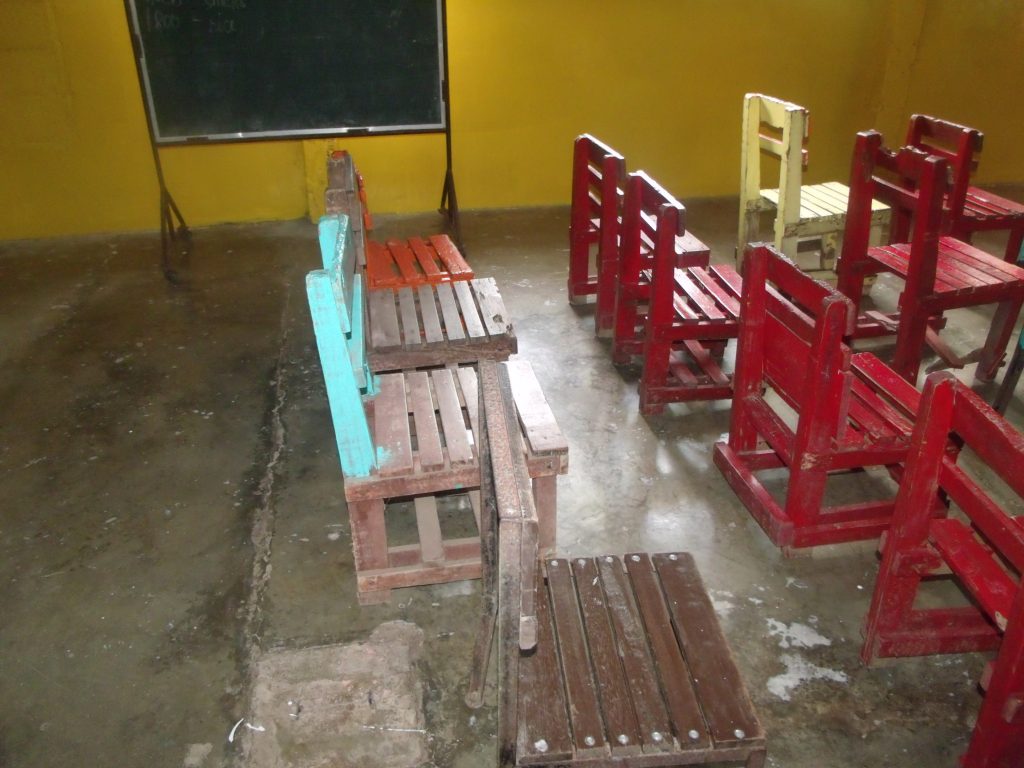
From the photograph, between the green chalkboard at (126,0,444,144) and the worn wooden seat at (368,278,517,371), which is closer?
the worn wooden seat at (368,278,517,371)

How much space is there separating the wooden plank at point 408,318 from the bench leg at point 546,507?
36.4 inches

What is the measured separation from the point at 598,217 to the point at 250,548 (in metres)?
2.98

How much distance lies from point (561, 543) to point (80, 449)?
237cm

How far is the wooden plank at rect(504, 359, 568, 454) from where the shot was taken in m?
2.65

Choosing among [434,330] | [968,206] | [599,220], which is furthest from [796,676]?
[968,206]

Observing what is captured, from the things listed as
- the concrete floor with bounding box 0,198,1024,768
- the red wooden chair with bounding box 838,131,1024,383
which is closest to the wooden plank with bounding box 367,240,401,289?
the concrete floor with bounding box 0,198,1024,768

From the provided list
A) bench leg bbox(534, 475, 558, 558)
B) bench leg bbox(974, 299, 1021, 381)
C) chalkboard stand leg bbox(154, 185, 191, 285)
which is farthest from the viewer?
chalkboard stand leg bbox(154, 185, 191, 285)

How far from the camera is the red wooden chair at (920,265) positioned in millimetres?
3742

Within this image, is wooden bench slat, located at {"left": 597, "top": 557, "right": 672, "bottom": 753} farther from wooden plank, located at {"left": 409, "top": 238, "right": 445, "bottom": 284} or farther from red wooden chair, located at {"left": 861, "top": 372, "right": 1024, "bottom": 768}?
wooden plank, located at {"left": 409, "top": 238, "right": 445, "bottom": 284}

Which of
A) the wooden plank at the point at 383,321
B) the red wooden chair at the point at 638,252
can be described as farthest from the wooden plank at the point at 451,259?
the red wooden chair at the point at 638,252

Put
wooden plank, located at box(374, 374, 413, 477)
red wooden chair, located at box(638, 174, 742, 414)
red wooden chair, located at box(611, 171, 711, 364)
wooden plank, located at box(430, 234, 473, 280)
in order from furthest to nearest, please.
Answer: wooden plank, located at box(430, 234, 473, 280) → red wooden chair, located at box(611, 171, 711, 364) → red wooden chair, located at box(638, 174, 742, 414) → wooden plank, located at box(374, 374, 413, 477)

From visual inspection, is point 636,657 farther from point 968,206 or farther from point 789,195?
point 968,206

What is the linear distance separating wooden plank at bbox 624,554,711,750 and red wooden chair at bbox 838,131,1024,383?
7.42 ft

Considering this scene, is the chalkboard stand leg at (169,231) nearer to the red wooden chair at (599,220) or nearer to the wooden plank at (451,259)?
the wooden plank at (451,259)
